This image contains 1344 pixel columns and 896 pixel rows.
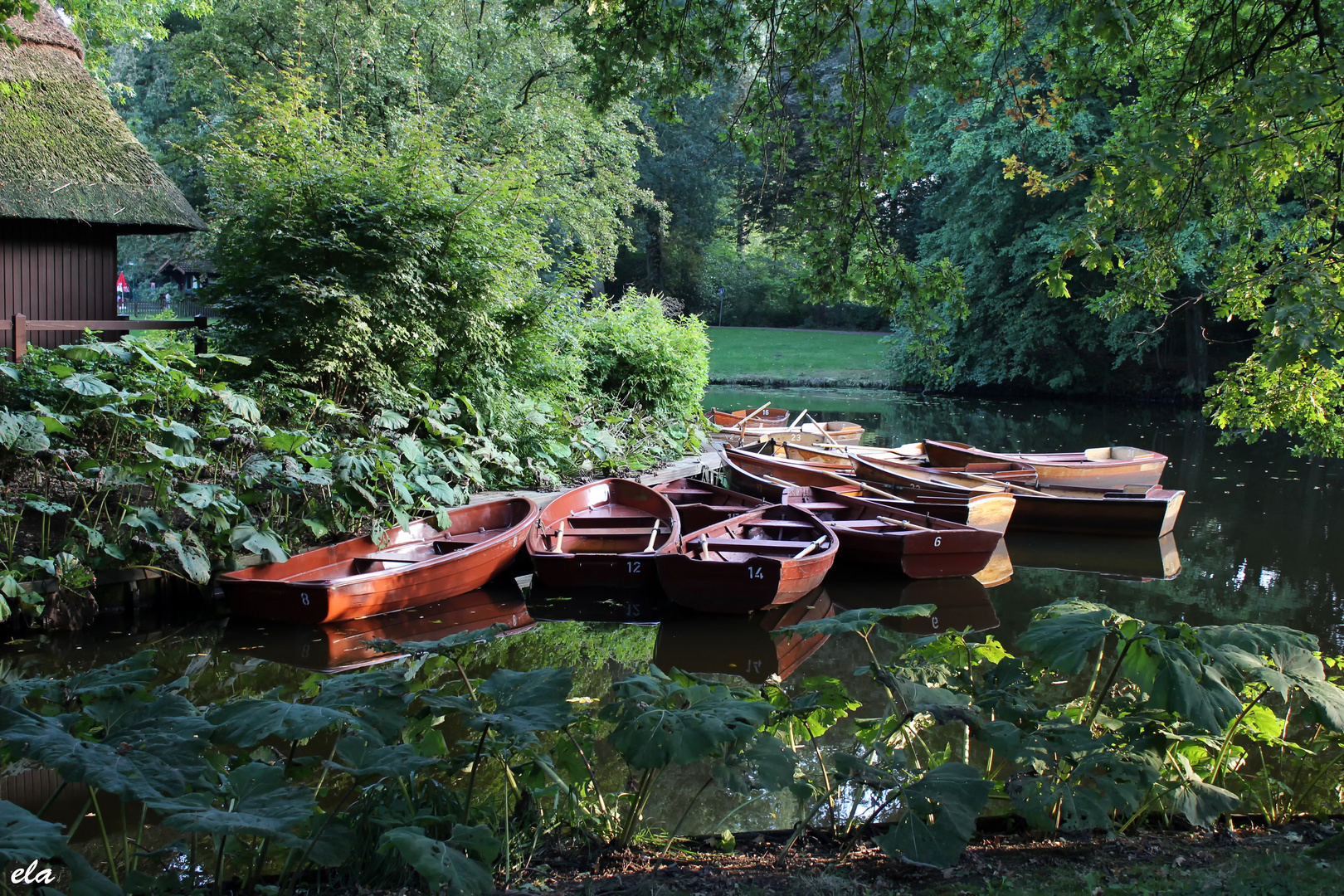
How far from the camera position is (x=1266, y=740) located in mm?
3543

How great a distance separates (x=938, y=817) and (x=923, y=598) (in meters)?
6.64

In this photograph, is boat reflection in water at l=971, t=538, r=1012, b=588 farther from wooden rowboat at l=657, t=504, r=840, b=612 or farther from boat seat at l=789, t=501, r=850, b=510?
wooden rowboat at l=657, t=504, r=840, b=612

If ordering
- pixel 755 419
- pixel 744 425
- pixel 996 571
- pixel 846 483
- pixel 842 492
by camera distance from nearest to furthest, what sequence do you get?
pixel 996 571
pixel 842 492
pixel 846 483
pixel 744 425
pixel 755 419

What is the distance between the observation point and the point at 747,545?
902cm

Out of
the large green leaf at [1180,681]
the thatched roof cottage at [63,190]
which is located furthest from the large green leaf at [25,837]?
the thatched roof cottage at [63,190]

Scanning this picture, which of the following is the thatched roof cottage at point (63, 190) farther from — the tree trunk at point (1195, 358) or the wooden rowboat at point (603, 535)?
the tree trunk at point (1195, 358)

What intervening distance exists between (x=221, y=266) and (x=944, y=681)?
945 centimetres

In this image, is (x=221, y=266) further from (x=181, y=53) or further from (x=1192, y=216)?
(x=181, y=53)

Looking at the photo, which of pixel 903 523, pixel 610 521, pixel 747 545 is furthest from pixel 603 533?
pixel 903 523

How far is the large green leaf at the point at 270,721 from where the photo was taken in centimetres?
249

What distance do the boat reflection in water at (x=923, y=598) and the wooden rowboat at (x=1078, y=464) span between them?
5.08 meters

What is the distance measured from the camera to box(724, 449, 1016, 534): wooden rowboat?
1059cm

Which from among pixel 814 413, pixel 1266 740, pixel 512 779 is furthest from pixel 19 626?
pixel 814 413

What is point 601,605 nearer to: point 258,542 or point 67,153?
point 258,542
